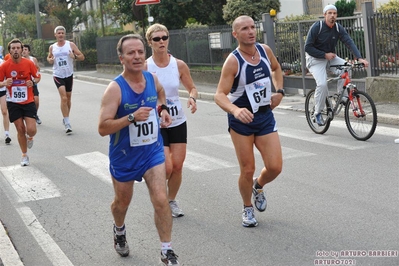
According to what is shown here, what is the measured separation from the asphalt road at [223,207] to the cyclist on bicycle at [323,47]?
0.64 metres

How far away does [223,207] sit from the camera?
25.2 ft

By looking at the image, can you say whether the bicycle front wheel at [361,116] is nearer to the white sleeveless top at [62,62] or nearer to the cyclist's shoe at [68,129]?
the cyclist's shoe at [68,129]

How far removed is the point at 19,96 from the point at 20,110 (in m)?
0.21

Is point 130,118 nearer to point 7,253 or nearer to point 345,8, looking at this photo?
point 7,253

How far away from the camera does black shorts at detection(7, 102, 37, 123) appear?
447 inches

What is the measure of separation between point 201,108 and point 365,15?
14.0ft

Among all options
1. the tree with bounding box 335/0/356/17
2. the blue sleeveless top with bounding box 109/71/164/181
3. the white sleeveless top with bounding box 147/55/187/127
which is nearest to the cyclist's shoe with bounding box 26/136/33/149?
the white sleeveless top with bounding box 147/55/187/127

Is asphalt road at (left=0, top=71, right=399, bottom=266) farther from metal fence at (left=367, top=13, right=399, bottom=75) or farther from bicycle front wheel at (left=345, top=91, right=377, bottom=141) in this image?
metal fence at (left=367, top=13, right=399, bottom=75)

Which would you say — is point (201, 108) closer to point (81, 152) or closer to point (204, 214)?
point (81, 152)

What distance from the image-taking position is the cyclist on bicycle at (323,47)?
11.6 metres

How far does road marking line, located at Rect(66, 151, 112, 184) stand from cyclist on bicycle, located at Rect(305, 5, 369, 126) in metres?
3.41

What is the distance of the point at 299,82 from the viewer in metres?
17.6

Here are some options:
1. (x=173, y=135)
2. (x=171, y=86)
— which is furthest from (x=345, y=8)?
(x=173, y=135)

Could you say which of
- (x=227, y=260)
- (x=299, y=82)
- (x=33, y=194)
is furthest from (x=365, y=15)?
(x=227, y=260)
